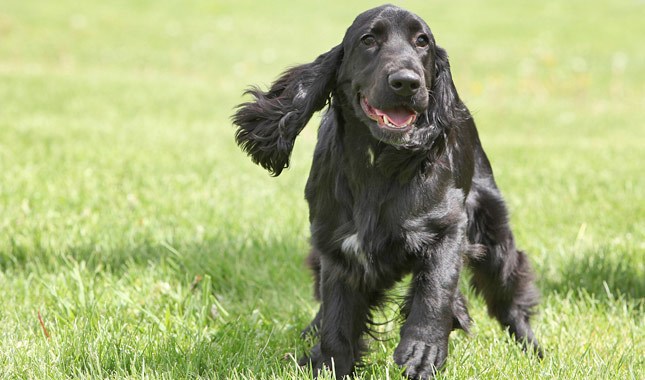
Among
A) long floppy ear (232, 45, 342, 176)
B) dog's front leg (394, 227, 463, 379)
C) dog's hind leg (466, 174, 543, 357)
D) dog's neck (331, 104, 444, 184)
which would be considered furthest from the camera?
dog's hind leg (466, 174, 543, 357)

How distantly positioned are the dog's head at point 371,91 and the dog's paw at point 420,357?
0.64 metres

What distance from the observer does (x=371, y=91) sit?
8.35ft

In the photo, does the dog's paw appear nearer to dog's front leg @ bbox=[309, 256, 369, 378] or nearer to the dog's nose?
dog's front leg @ bbox=[309, 256, 369, 378]

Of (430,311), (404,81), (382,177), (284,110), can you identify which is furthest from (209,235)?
(404,81)

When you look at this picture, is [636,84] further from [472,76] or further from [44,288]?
[44,288]

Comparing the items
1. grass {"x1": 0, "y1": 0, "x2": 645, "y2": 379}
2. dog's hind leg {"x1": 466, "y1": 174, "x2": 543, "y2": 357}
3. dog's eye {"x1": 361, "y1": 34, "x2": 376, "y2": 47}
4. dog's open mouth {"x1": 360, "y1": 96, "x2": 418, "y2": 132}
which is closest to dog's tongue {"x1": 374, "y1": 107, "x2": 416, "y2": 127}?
dog's open mouth {"x1": 360, "y1": 96, "x2": 418, "y2": 132}

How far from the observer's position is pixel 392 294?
2.83 meters

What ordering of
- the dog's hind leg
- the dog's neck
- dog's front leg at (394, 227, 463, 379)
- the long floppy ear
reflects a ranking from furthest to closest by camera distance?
1. the dog's hind leg
2. the long floppy ear
3. the dog's neck
4. dog's front leg at (394, 227, 463, 379)

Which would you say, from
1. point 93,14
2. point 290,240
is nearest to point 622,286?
point 290,240

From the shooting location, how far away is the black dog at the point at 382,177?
256cm

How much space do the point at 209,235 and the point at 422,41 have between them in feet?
6.53

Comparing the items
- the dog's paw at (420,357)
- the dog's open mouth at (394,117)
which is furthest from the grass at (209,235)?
the dog's open mouth at (394,117)

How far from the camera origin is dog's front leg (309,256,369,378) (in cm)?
268

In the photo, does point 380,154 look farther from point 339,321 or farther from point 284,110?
point 339,321
